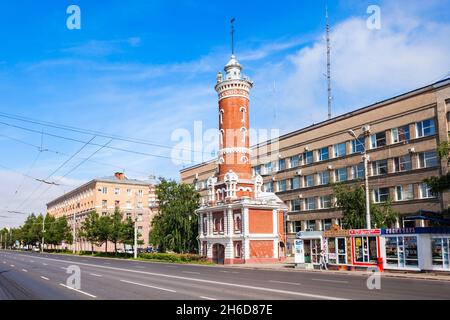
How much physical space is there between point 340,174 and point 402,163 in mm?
9200

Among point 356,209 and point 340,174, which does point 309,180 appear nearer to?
point 340,174

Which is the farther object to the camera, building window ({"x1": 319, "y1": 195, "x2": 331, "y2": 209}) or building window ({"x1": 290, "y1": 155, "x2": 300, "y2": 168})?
building window ({"x1": 290, "y1": 155, "x2": 300, "y2": 168})

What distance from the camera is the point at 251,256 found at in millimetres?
48500

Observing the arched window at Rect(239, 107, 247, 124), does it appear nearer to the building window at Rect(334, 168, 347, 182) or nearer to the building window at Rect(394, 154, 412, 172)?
the building window at Rect(334, 168, 347, 182)

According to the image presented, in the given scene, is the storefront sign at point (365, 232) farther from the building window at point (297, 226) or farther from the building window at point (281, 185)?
the building window at point (281, 185)

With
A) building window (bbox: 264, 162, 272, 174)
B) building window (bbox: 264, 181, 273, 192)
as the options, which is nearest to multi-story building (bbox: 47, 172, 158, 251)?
building window (bbox: 264, 162, 272, 174)

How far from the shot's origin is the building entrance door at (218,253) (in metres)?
50.9

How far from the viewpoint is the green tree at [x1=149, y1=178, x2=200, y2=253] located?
5956 centimetres

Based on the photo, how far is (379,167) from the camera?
49.3 m

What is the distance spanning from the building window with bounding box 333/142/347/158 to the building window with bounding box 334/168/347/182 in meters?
1.80

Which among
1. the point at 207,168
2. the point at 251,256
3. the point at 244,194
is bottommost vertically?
the point at 251,256
